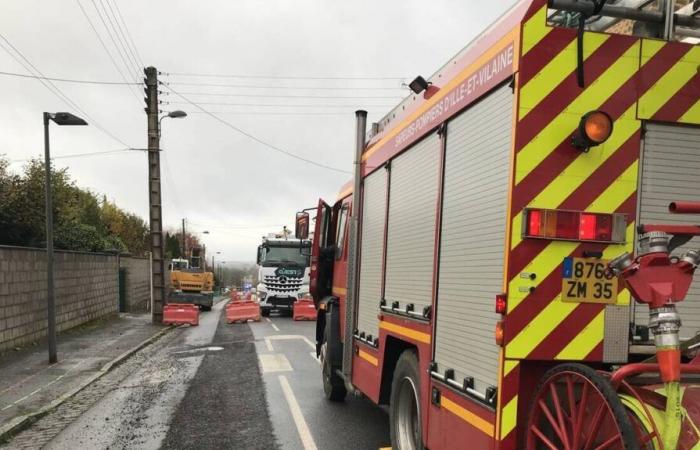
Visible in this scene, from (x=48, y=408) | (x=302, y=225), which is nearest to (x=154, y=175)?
(x=302, y=225)

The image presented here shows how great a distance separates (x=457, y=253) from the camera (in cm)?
369

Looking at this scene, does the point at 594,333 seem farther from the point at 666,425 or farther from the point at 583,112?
the point at 583,112

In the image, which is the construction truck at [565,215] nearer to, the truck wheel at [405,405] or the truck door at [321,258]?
the truck wheel at [405,405]

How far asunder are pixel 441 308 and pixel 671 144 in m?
1.67

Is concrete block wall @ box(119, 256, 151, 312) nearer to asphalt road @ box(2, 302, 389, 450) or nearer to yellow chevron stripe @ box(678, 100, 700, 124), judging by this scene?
asphalt road @ box(2, 302, 389, 450)

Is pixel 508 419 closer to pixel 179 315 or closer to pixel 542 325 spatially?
pixel 542 325

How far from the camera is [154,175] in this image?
21938mm

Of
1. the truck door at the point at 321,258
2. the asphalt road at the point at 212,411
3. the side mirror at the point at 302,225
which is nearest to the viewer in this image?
the asphalt road at the point at 212,411

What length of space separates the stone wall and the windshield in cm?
582

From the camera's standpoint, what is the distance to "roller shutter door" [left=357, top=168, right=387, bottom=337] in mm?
5527

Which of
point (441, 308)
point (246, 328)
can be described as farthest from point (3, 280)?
point (441, 308)

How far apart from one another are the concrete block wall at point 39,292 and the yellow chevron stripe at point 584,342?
A: 1160 cm

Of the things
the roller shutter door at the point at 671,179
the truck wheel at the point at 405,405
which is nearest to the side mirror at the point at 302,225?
the truck wheel at the point at 405,405

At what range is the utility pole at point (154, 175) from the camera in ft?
72.1
